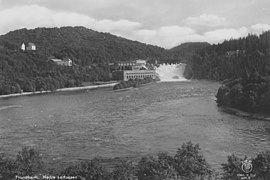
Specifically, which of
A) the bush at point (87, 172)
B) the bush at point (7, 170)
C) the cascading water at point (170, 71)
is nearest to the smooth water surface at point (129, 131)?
the bush at point (7, 170)

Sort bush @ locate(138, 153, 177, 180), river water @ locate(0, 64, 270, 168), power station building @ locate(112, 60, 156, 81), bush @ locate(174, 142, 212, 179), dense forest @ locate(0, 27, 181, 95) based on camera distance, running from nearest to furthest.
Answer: bush @ locate(138, 153, 177, 180), bush @ locate(174, 142, 212, 179), river water @ locate(0, 64, 270, 168), dense forest @ locate(0, 27, 181, 95), power station building @ locate(112, 60, 156, 81)

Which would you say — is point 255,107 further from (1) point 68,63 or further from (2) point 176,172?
(1) point 68,63

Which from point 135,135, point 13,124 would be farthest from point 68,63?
point 135,135

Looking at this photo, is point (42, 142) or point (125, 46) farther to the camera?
point (125, 46)

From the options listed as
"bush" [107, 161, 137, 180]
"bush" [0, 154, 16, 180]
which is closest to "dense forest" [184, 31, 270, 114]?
"bush" [107, 161, 137, 180]

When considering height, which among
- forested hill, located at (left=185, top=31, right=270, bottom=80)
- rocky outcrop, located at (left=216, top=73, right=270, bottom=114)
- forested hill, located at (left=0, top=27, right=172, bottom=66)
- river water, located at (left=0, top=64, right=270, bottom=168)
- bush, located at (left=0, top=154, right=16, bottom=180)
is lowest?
river water, located at (left=0, top=64, right=270, bottom=168)

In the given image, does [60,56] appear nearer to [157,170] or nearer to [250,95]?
[250,95]

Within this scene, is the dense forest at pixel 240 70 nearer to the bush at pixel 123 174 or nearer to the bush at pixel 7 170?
the bush at pixel 123 174

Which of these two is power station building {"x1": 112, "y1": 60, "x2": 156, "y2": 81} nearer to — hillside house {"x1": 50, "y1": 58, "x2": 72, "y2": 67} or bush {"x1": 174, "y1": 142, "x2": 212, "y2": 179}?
hillside house {"x1": 50, "y1": 58, "x2": 72, "y2": 67}
